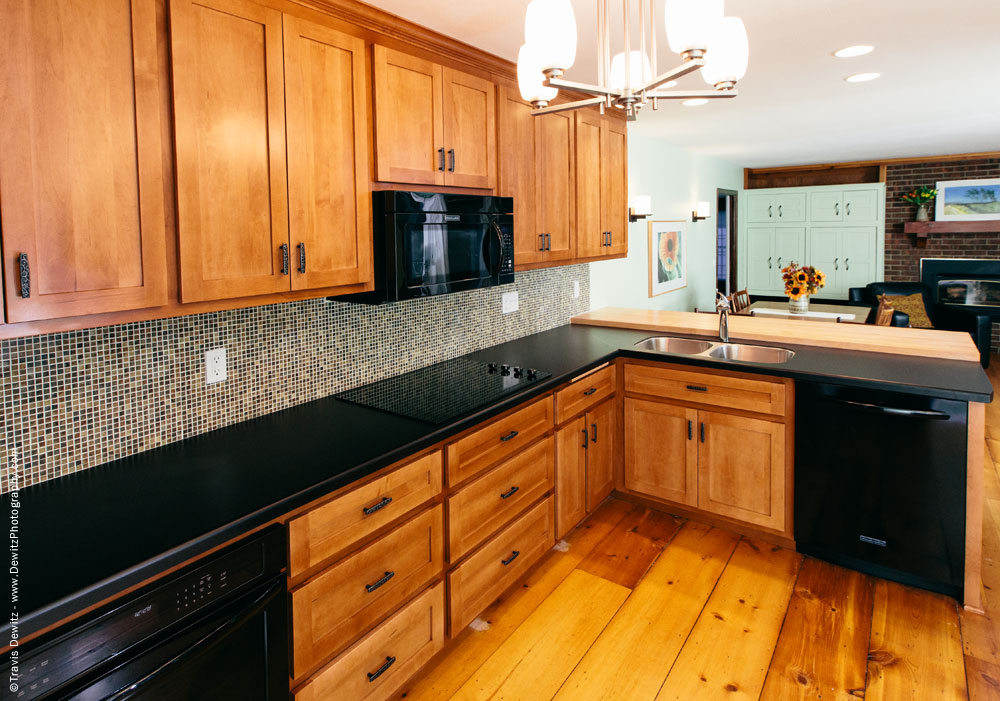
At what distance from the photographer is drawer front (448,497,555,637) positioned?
216 cm

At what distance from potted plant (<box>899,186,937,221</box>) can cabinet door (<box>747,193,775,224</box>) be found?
157 cm

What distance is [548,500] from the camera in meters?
2.71

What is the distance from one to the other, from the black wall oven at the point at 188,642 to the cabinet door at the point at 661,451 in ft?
6.94

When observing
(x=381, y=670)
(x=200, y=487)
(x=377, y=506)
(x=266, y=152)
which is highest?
(x=266, y=152)

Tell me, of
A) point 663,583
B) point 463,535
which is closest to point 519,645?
point 463,535

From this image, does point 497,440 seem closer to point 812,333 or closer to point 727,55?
point 727,55

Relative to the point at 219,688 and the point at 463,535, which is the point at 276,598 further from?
the point at 463,535

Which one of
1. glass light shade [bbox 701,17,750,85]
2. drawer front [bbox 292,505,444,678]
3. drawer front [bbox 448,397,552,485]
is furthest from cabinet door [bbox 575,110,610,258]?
drawer front [bbox 292,505,444,678]

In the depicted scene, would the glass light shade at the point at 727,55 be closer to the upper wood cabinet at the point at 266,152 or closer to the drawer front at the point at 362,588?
the upper wood cabinet at the point at 266,152

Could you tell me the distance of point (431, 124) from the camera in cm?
235

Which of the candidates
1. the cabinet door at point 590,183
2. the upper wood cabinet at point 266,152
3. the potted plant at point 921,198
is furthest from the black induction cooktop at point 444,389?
the potted plant at point 921,198

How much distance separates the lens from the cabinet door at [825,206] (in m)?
8.15

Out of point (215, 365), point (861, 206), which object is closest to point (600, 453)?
point (215, 365)

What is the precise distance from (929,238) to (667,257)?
426 centimetres
